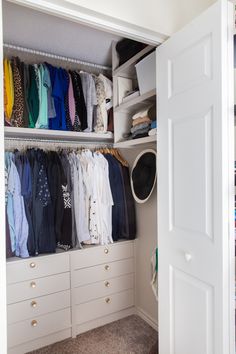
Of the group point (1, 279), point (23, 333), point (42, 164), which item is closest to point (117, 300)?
point (23, 333)

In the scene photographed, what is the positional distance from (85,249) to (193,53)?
1651mm

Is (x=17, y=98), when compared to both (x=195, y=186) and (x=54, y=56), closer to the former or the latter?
(x=54, y=56)

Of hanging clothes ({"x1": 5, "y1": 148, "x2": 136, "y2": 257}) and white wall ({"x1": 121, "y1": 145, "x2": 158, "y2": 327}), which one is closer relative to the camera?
hanging clothes ({"x1": 5, "y1": 148, "x2": 136, "y2": 257})

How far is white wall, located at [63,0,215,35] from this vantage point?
1211 mm

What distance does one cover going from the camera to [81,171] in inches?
86.4

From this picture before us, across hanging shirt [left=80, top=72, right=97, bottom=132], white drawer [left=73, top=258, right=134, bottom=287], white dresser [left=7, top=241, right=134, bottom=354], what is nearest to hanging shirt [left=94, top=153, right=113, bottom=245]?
white dresser [left=7, top=241, right=134, bottom=354]

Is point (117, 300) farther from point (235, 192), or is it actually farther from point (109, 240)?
point (235, 192)

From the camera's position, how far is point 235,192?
1.13 m

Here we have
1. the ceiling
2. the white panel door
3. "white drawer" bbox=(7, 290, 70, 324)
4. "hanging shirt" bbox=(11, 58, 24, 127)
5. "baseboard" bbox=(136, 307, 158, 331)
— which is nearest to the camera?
the white panel door

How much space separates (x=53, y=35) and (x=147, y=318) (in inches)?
99.5

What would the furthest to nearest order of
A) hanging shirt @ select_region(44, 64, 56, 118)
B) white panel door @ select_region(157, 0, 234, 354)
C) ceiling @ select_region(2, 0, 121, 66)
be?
hanging shirt @ select_region(44, 64, 56, 118), ceiling @ select_region(2, 0, 121, 66), white panel door @ select_region(157, 0, 234, 354)

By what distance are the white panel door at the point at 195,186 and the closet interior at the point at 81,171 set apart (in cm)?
49

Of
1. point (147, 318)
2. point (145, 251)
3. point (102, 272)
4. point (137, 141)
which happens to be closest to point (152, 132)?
point (137, 141)

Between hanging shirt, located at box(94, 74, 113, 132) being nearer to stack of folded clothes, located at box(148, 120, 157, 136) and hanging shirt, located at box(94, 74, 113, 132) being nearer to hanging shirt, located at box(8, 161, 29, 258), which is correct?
stack of folded clothes, located at box(148, 120, 157, 136)
